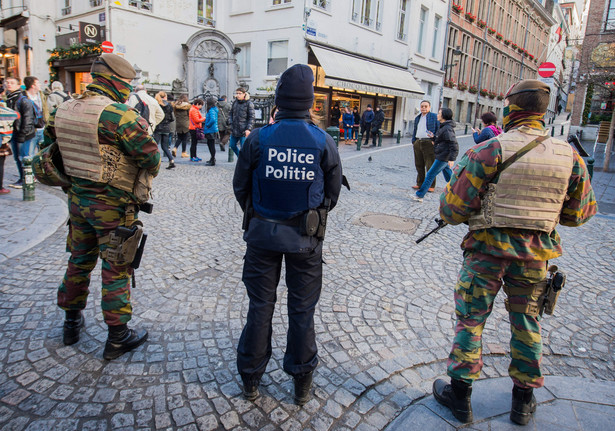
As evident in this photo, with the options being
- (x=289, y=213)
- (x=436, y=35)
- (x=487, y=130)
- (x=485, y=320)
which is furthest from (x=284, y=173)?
(x=436, y=35)

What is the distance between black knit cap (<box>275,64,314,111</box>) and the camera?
226 cm

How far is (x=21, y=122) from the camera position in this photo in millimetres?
7266

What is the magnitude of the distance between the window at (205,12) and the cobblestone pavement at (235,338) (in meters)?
16.8

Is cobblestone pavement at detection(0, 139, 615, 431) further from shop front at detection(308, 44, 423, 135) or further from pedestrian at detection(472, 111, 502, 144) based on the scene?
shop front at detection(308, 44, 423, 135)

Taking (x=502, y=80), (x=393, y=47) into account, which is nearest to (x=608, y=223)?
(x=393, y=47)

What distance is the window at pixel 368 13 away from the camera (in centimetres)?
2061

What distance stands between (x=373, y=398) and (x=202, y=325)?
57.2 inches

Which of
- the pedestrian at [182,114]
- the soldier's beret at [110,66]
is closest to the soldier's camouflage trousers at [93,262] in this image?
the soldier's beret at [110,66]

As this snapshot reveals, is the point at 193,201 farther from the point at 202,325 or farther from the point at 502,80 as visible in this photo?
the point at 502,80

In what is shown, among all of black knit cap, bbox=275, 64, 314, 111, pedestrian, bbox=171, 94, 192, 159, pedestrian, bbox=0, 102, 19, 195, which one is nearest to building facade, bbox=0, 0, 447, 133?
pedestrian, bbox=171, 94, 192, 159

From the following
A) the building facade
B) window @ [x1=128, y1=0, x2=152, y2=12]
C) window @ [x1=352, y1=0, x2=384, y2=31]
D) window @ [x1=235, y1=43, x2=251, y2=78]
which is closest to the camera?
window @ [x1=128, y1=0, x2=152, y2=12]

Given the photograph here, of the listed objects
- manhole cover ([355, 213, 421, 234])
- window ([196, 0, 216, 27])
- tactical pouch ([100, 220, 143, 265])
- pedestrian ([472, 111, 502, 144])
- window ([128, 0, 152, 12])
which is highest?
window ([196, 0, 216, 27])

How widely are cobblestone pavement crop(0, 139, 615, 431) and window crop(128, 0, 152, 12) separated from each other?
15.1 meters

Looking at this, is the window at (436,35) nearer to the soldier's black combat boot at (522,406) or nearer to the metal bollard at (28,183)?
the metal bollard at (28,183)
